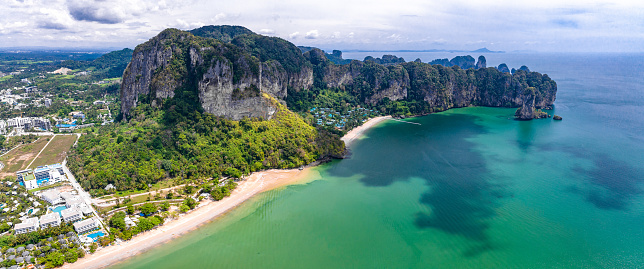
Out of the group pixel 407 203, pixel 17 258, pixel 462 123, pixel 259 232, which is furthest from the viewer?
pixel 462 123

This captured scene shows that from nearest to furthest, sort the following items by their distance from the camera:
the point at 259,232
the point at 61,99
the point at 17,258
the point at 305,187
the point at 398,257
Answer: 1. the point at 17,258
2. the point at 398,257
3. the point at 259,232
4. the point at 305,187
5. the point at 61,99

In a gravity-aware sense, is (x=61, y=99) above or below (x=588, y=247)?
above

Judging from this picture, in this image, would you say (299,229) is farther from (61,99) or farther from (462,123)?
(61,99)

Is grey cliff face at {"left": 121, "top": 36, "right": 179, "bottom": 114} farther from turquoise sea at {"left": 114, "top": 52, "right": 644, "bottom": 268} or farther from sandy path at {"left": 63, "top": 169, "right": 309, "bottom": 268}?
turquoise sea at {"left": 114, "top": 52, "right": 644, "bottom": 268}

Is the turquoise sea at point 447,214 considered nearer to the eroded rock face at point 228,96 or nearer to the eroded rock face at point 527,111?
the eroded rock face at point 228,96

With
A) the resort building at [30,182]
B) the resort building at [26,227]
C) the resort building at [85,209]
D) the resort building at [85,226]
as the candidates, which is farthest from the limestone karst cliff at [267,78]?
the resort building at [26,227]

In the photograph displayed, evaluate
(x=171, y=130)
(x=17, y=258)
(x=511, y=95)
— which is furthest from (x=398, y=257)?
(x=511, y=95)

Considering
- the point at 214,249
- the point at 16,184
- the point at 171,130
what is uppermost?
the point at 171,130
